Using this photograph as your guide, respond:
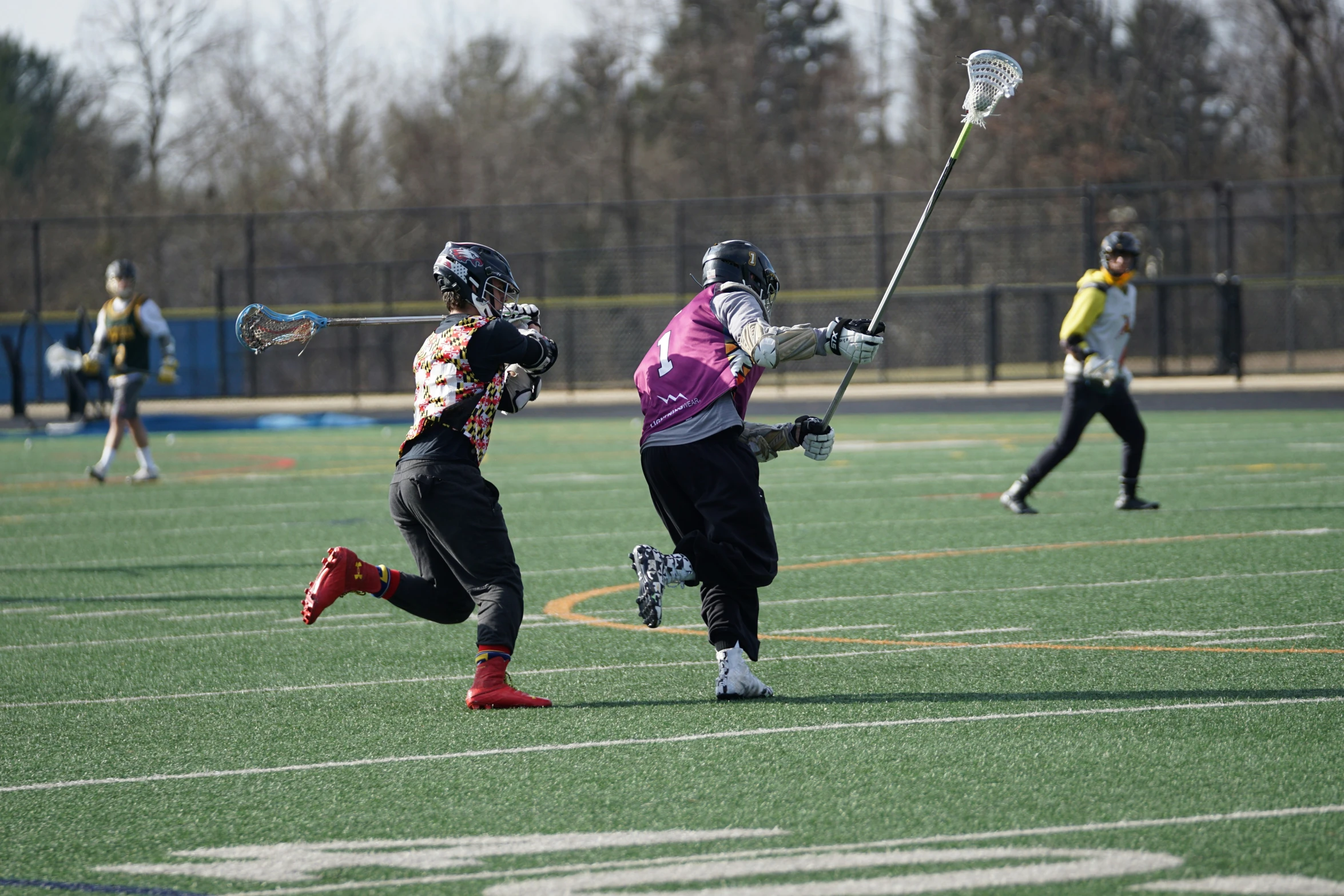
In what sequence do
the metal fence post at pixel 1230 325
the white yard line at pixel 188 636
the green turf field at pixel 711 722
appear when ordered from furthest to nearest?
the metal fence post at pixel 1230 325 → the white yard line at pixel 188 636 → the green turf field at pixel 711 722

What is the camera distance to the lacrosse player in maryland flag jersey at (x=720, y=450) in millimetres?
6336

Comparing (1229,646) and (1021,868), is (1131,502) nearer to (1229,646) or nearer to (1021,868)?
(1229,646)

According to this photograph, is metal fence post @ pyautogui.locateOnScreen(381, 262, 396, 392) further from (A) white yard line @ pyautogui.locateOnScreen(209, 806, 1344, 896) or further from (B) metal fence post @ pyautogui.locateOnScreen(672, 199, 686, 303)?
(A) white yard line @ pyautogui.locateOnScreen(209, 806, 1344, 896)

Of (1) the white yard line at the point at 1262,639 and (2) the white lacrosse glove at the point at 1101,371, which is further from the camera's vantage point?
(2) the white lacrosse glove at the point at 1101,371

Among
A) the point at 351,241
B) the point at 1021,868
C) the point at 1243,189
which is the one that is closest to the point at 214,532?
the point at 1021,868

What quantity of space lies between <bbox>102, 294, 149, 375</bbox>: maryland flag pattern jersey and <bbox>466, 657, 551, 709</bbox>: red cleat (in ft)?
37.5

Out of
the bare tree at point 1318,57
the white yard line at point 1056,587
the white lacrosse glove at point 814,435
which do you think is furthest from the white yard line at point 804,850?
the bare tree at point 1318,57

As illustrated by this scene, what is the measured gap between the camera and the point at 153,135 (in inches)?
1992

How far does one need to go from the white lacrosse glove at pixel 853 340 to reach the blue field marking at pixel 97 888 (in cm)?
296

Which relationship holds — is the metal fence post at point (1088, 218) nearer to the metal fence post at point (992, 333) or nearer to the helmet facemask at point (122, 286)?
the metal fence post at point (992, 333)

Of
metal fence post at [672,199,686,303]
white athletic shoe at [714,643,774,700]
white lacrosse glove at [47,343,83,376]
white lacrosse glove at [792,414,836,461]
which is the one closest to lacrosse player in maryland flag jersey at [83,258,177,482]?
white lacrosse glove at [47,343,83,376]

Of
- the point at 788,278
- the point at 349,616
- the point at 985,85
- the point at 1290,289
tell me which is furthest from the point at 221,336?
the point at 985,85

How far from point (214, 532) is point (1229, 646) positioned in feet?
26.8

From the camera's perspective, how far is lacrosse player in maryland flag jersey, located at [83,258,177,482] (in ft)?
54.8
